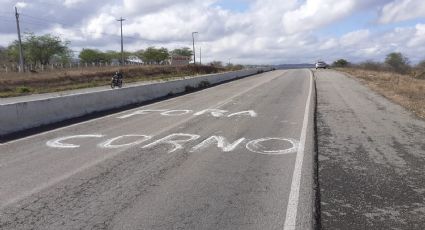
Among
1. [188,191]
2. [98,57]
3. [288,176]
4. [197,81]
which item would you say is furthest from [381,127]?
[98,57]

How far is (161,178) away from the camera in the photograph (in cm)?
732

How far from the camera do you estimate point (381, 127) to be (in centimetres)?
1300

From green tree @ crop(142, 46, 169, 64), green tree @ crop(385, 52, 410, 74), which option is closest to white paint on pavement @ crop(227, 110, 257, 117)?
green tree @ crop(385, 52, 410, 74)

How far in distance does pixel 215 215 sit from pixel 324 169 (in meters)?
2.99

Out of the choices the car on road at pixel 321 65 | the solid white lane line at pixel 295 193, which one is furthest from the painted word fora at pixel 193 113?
the car on road at pixel 321 65

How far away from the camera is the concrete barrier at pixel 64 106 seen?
13.0m

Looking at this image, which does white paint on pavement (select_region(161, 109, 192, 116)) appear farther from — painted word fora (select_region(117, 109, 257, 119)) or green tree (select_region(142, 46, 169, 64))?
green tree (select_region(142, 46, 169, 64))

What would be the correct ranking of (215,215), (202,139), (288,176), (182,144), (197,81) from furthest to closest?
(197,81), (202,139), (182,144), (288,176), (215,215)

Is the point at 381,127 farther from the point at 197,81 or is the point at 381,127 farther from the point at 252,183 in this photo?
the point at 197,81

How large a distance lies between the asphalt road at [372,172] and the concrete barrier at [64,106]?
7.89m

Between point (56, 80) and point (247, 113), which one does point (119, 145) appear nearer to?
point (247, 113)

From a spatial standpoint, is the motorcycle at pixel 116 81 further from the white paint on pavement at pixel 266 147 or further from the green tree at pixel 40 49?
the green tree at pixel 40 49

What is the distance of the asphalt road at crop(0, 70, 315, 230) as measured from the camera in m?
5.50

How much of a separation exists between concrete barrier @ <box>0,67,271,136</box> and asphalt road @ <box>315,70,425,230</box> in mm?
7894
